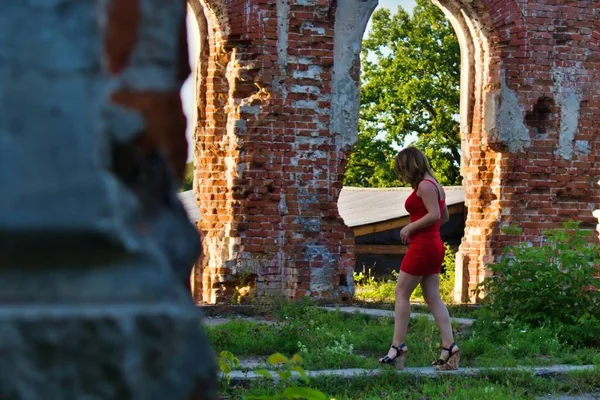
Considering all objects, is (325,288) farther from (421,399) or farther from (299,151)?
(421,399)

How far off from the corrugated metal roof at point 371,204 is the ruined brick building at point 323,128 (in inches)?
161

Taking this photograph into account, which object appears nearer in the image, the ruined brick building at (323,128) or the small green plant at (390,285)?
the ruined brick building at (323,128)

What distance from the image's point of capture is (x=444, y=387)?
5.74 metres

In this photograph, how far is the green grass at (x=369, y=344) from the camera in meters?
6.75

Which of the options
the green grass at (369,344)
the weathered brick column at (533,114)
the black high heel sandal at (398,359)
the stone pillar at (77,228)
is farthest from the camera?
the weathered brick column at (533,114)

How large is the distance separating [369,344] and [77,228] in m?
6.92

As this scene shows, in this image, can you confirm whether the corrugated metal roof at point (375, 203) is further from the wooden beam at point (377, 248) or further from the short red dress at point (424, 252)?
the short red dress at point (424, 252)

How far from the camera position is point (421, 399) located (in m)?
5.53

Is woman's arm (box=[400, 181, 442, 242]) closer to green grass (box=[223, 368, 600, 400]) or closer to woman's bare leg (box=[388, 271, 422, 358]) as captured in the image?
woman's bare leg (box=[388, 271, 422, 358])

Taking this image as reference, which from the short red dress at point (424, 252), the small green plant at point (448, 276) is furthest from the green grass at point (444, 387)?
the small green plant at point (448, 276)

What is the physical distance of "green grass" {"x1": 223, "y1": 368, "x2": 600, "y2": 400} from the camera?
5.57 meters

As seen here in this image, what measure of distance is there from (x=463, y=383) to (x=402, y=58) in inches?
1068

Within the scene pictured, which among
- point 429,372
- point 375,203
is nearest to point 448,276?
point 375,203

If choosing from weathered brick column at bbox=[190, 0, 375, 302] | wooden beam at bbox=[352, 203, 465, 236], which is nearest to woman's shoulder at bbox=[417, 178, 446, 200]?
weathered brick column at bbox=[190, 0, 375, 302]
